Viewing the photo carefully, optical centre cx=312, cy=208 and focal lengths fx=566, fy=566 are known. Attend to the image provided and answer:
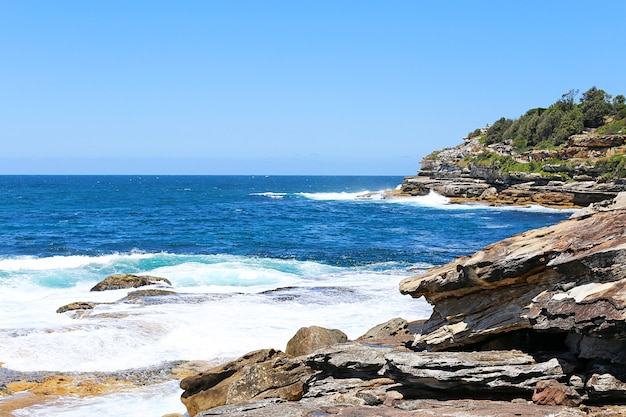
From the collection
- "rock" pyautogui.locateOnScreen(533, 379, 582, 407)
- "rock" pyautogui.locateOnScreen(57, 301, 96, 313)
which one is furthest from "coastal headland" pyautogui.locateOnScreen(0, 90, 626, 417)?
"rock" pyautogui.locateOnScreen(57, 301, 96, 313)

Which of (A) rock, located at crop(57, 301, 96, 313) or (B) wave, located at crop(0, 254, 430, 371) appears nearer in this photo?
(B) wave, located at crop(0, 254, 430, 371)

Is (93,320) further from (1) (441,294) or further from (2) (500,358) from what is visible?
(2) (500,358)

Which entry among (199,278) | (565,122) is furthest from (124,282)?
(565,122)

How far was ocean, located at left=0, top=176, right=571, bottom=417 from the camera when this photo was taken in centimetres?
1712

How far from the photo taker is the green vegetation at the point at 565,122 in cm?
7850

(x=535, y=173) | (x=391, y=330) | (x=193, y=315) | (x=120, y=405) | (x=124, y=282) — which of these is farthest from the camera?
(x=535, y=173)

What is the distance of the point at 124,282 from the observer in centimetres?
2719

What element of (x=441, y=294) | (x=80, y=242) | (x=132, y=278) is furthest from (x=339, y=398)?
(x=80, y=242)

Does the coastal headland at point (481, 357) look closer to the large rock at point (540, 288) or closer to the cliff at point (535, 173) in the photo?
the large rock at point (540, 288)

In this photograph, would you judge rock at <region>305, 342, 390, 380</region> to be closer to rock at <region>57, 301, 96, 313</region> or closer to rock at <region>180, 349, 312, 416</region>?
rock at <region>180, 349, 312, 416</region>

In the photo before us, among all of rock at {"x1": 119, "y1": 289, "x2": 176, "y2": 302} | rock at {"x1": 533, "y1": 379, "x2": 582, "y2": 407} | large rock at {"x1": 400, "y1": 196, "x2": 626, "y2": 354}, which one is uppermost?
large rock at {"x1": 400, "y1": 196, "x2": 626, "y2": 354}

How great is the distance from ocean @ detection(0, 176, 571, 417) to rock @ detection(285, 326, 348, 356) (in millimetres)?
3120

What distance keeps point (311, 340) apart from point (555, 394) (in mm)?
6718

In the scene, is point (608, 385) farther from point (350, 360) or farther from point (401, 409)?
point (350, 360)
